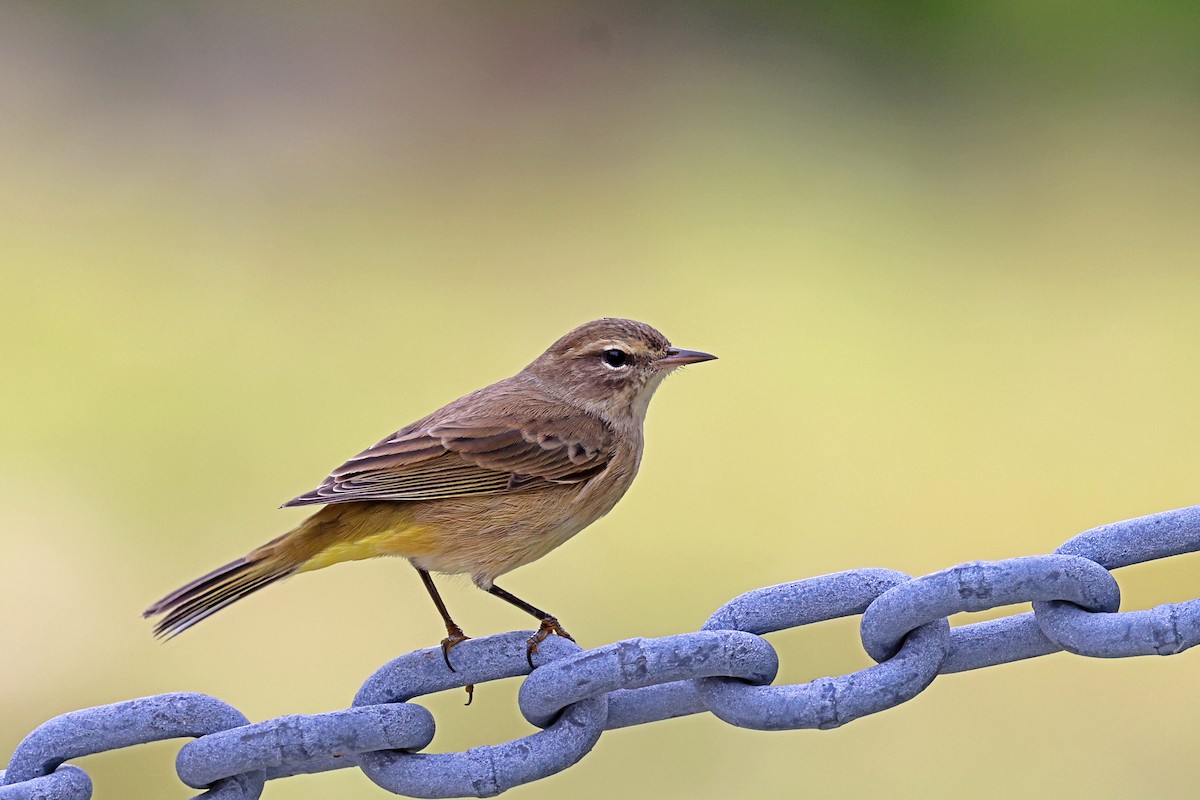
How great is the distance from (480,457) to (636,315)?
9.10 ft

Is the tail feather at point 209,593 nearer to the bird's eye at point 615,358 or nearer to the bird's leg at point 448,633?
the bird's leg at point 448,633

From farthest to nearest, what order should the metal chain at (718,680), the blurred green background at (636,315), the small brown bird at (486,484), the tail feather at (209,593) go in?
1. the blurred green background at (636,315)
2. the small brown bird at (486,484)
3. the tail feather at (209,593)
4. the metal chain at (718,680)

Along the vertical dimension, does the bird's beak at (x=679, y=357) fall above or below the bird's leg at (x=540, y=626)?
above

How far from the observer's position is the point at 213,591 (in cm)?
197

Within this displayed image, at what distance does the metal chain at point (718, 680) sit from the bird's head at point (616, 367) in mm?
1153

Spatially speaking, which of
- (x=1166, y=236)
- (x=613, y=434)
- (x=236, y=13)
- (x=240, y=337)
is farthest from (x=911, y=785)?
(x=236, y=13)

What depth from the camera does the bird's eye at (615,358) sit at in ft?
8.44

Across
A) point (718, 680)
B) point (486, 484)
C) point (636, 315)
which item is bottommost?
point (718, 680)

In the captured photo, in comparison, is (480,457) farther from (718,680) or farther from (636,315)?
(636,315)

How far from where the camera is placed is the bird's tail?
6.32 feet

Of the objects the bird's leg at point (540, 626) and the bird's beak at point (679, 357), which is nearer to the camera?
the bird's leg at point (540, 626)

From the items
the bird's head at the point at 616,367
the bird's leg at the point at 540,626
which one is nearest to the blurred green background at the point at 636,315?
the bird's head at the point at 616,367

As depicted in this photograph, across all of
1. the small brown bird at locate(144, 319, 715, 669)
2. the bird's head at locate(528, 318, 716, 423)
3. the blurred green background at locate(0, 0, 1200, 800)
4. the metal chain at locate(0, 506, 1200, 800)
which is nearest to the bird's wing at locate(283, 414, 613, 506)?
the small brown bird at locate(144, 319, 715, 669)

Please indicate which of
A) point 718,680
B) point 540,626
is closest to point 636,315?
point 540,626
